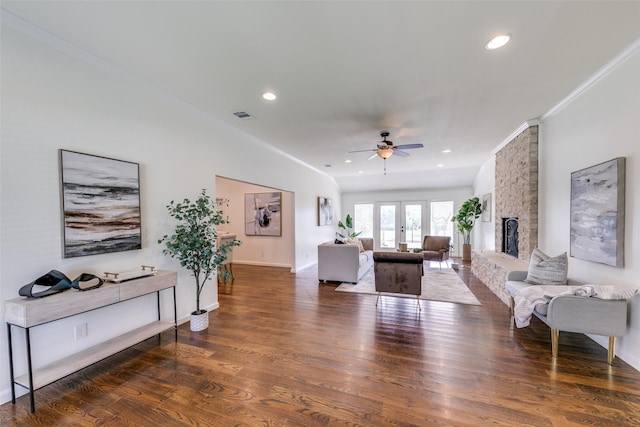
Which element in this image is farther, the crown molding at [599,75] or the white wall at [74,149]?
the crown molding at [599,75]

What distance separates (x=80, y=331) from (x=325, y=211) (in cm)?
694

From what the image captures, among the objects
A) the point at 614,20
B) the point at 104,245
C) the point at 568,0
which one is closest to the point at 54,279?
the point at 104,245

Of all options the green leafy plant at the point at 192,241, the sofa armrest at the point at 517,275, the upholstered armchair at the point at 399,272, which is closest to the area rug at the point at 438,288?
the upholstered armchair at the point at 399,272

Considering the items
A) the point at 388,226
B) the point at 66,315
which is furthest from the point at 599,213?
the point at 388,226

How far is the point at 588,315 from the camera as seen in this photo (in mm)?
2443

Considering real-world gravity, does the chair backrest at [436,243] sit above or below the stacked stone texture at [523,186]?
below

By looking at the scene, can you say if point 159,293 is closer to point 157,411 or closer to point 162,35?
point 157,411

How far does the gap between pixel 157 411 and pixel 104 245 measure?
5.31 ft

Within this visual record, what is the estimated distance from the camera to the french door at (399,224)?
973 centimetres

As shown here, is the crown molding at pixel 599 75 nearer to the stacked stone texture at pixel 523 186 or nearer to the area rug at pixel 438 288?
the stacked stone texture at pixel 523 186

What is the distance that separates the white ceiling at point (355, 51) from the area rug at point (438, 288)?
2940 millimetres

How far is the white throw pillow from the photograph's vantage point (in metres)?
3.08

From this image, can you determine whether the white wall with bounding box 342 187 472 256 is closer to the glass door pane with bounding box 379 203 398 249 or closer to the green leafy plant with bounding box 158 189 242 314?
the glass door pane with bounding box 379 203 398 249

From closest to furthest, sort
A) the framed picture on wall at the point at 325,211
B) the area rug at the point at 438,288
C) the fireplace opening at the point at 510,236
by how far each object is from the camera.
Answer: the area rug at the point at 438,288 → the fireplace opening at the point at 510,236 → the framed picture on wall at the point at 325,211
